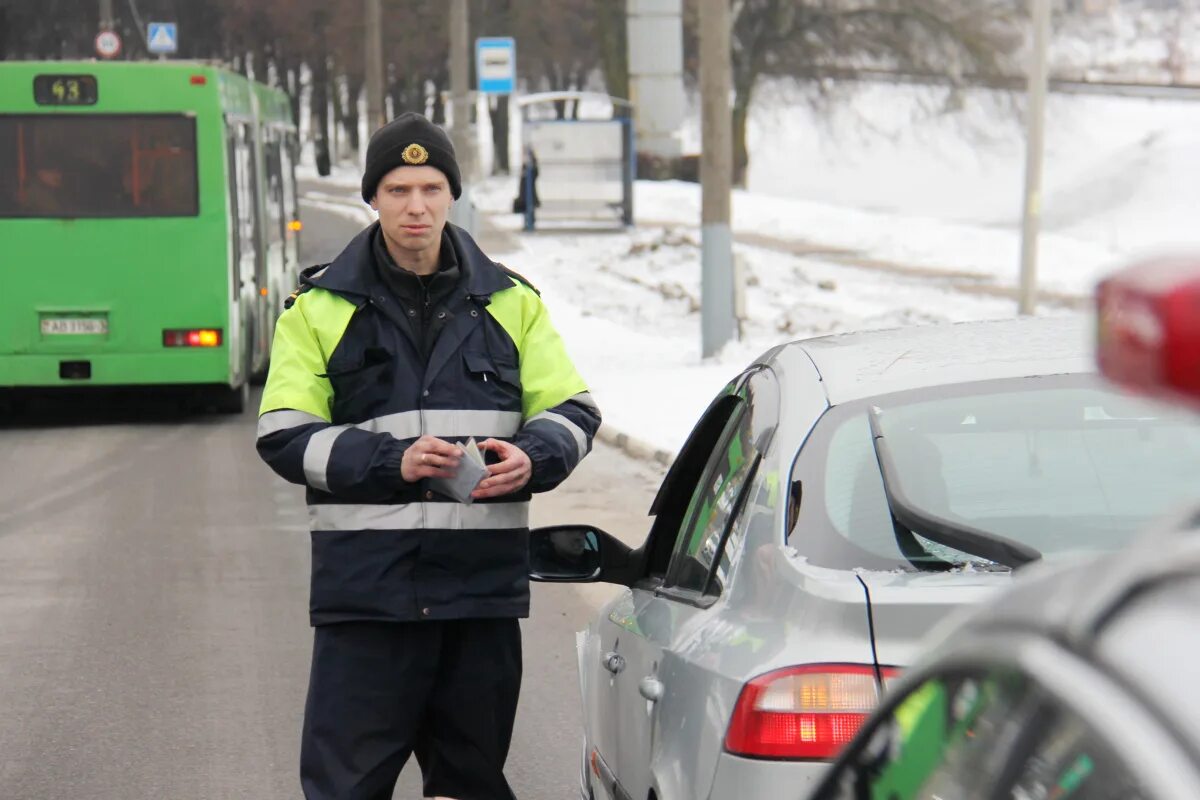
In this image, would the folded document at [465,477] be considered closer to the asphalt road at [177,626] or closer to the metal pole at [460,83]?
the asphalt road at [177,626]

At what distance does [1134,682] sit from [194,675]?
680 centimetres

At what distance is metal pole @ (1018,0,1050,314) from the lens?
20188mm

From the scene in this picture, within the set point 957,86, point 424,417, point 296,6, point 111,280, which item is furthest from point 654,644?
point 296,6

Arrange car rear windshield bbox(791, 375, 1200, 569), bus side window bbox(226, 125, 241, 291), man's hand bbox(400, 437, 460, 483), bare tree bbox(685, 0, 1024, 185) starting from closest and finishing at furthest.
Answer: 1. car rear windshield bbox(791, 375, 1200, 569)
2. man's hand bbox(400, 437, 460, 483)
3. bus side window bbox(226, 125, 241, 291)
4. bare tree bbox(685, 0, 1024, 185)

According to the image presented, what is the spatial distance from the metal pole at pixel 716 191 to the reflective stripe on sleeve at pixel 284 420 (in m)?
14.3

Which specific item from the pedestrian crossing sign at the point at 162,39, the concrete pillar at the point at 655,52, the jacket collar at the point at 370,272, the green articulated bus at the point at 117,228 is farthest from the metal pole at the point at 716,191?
the pedestrian crossing sign at the point at 162,39

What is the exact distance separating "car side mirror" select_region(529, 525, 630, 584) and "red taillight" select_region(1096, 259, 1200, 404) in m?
3.01

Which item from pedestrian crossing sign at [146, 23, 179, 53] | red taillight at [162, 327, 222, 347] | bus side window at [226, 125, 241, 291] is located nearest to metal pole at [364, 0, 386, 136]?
pedestrian crossing sign at [146, 23, 179, 53]

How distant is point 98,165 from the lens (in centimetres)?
1697

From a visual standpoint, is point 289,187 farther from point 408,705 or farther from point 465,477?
point 465,477

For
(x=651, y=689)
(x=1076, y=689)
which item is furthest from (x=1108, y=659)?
(x=651, y=689)

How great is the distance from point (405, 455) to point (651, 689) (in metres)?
0.76

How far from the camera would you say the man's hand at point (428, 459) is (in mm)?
3891

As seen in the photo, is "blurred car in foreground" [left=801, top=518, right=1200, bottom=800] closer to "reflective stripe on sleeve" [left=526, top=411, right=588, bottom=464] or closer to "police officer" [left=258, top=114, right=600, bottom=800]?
"police officer" [left=258, top=114, right=600, bottom=800]
